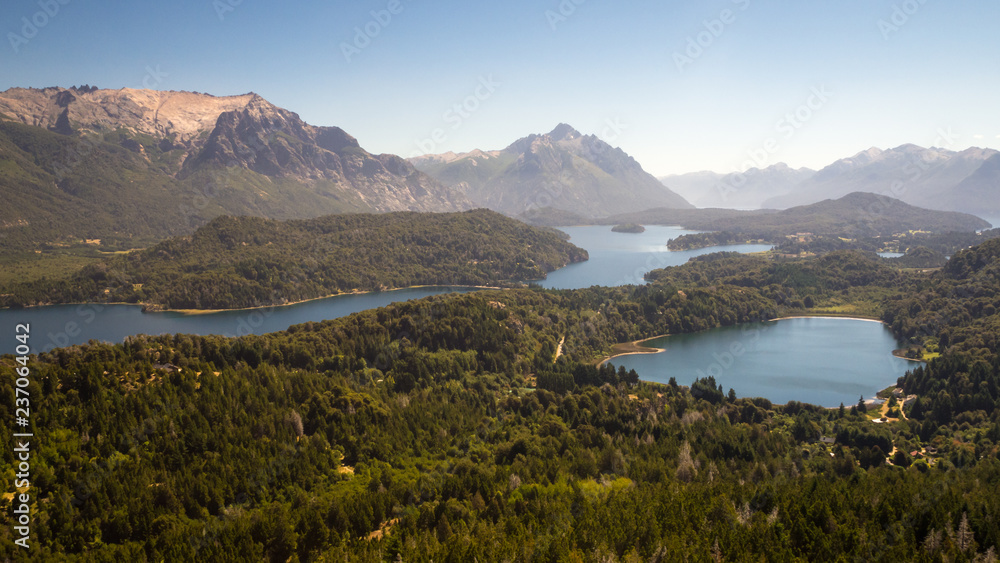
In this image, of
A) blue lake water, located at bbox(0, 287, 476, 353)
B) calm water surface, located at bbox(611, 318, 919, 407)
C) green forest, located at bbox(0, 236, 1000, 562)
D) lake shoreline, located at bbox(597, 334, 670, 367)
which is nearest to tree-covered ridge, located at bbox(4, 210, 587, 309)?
blue lake water, located at bbox(0, 287, 476, 353)

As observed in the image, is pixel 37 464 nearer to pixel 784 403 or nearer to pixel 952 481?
pixel 952 481

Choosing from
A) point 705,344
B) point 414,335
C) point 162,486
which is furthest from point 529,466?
point 705,344

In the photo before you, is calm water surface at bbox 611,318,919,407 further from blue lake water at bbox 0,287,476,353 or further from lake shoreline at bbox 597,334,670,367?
blue lake water at bbox 0,287,476,353

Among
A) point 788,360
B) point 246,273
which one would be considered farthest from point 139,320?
point 788,360

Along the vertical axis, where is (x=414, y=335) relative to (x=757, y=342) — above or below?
above

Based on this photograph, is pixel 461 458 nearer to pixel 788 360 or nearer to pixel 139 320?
pixel 788 360

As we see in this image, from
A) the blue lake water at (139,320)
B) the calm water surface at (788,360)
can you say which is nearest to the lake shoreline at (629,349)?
the calm water surface at (788,360)
